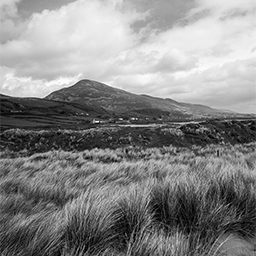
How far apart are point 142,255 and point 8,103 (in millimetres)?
113061

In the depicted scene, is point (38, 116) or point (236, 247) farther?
point (38, 116)

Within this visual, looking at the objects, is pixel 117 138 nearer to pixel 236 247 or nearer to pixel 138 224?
pixel 138 224

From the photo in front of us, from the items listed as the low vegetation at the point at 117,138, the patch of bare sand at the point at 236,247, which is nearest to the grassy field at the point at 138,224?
the patch of bare sand at the point at 236,247

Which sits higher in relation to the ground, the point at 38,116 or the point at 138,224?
the point at 138,224

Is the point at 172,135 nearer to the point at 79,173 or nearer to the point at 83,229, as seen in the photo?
the point at 79,173

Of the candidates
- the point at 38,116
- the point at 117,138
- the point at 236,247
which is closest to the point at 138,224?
the point at 236,247

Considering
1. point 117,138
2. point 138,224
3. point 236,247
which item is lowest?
point 117,138

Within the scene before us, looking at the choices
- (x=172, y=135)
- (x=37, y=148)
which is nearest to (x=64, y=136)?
(x=37, y=148)

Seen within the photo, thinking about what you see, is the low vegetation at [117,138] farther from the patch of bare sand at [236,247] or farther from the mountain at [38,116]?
the mountain at [38,116]

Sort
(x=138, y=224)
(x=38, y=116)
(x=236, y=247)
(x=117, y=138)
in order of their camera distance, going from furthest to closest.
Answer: (x=38, y=116)
(x=117, y=138)
(x=138, y=224)
(x=236, y=247)

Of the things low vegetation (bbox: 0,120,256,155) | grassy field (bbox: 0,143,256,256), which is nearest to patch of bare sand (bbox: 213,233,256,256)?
→ grassy field (bbox: 0,143,256,256)

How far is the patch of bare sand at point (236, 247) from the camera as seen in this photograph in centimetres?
179

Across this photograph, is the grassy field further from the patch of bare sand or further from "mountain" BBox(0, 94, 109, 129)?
"mountain" BBox(0, 94, 109, 129)

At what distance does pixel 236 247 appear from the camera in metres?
1.90
